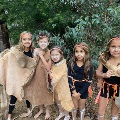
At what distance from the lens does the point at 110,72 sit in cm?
307

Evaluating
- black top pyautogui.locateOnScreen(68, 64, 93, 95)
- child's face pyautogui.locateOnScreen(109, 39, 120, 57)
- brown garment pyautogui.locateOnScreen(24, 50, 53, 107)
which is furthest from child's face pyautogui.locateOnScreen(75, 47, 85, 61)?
brown garment pyautogui.locateOnScreen(24, 50, 53, 107)

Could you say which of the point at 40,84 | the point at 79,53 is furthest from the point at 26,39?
the point at 79,53

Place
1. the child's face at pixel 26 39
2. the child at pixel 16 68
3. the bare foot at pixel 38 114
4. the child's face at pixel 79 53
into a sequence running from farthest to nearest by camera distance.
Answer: the bare foot at pixel 38 114 → the child at pixel 16 68 → the child's face at pixel 26 39 → the child's face at pixel 79 53

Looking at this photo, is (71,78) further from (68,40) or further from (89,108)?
(68,40)

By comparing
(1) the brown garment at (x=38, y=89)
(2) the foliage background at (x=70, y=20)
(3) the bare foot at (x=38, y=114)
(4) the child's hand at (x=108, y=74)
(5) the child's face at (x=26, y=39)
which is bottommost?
(3) the bare foot at (x=38, y=114)

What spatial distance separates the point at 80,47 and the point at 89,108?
162 cm

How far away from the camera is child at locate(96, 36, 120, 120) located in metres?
3.08

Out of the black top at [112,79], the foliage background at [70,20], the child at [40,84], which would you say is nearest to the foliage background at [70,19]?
the foliage background at [70,20]

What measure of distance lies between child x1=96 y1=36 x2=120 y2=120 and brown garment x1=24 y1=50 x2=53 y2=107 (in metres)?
1.03

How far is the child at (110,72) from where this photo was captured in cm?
308

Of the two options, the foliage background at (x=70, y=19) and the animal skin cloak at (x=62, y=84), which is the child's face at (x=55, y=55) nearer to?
the animal skin cloak at (x=62, y=84)

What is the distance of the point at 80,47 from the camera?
338 cm

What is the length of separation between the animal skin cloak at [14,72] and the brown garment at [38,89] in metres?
0.11

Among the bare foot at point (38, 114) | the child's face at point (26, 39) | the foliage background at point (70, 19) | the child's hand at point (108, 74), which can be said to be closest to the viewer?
the child's hand at point (108, 74)
